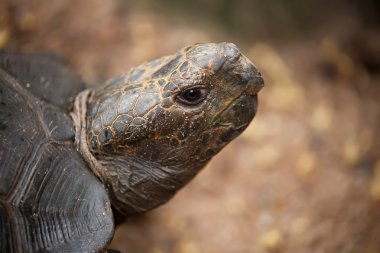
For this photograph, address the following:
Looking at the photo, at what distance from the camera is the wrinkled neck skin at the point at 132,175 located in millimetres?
2871

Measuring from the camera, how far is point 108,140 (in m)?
2.80

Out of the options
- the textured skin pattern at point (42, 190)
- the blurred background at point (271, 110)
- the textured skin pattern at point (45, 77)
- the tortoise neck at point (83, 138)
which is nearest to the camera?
the textured skin pattern at point (42, 190)

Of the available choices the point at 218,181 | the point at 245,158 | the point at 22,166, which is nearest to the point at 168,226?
the point at 218,181

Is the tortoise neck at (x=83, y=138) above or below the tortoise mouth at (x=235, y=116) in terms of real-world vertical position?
below

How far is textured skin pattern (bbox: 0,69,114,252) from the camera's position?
2467 mm

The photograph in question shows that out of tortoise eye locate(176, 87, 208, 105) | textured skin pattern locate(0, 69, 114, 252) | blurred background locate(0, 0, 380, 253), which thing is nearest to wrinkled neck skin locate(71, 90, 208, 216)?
textured skin pattern locate(0, 69, 114, 252)

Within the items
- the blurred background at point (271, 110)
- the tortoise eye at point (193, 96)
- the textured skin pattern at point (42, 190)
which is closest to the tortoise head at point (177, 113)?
the tortoise eye at point (193, 96)

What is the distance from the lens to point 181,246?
12.5 ft

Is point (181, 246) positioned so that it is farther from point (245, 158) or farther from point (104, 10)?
point (104, 10)

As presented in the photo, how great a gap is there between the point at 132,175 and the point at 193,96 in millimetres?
588

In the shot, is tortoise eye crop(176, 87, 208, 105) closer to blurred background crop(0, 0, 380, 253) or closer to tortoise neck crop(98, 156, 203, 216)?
tortoise neck crop(98, 156, 203, 216)

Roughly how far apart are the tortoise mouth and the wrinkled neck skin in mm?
247

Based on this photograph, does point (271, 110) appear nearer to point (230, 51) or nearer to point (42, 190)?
→ point (230, 51)

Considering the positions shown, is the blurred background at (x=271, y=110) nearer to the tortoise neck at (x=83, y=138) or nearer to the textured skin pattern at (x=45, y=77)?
the textured skin pattern at (x=45, y=77)
